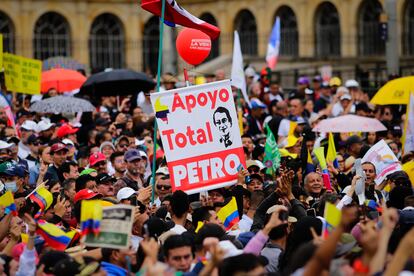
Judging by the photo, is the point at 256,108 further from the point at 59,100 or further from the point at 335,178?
the point at 335,178

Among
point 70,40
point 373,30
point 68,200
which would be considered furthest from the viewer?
point 70,40

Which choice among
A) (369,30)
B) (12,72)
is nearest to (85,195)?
(12,72)

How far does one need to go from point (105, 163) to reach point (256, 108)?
6.44 meters

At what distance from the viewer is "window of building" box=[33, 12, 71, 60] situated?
39.4 m

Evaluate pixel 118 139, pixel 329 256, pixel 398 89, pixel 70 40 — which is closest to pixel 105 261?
pixel 329 256

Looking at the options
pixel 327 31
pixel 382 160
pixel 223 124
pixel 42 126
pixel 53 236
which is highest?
pixel 327 31

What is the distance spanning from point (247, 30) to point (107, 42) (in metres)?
5.11

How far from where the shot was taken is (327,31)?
37.7 m

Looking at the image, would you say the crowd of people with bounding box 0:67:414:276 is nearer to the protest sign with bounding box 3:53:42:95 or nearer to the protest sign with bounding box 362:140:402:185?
the protest sign with bounding box 362:140:402:185

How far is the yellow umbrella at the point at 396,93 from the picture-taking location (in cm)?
1787

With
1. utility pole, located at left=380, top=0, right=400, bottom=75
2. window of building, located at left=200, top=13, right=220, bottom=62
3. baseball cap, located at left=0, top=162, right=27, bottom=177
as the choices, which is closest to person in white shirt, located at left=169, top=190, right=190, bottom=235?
baseball cap, located at left=0, top=162, right=27, bottom=177

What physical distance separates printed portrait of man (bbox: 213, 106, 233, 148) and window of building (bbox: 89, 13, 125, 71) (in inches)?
1115

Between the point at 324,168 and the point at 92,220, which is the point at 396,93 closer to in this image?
the point at 324,168

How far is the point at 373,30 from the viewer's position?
36031 millimetres
